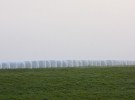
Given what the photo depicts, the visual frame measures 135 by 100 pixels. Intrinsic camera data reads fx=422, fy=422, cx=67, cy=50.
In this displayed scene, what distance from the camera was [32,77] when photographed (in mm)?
15500

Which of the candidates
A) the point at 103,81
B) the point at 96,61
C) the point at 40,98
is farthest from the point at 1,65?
the point at 40,98

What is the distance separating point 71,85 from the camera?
1424 centimetres

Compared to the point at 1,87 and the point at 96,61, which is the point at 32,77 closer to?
the point at 1,87

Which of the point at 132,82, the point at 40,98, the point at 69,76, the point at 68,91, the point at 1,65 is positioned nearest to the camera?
the point at 40,98

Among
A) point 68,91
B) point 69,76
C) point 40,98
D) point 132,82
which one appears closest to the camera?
point 40,98

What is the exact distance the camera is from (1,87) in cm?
1397

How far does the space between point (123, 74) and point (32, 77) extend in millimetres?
3501

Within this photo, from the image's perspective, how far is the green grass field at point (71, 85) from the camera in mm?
12703

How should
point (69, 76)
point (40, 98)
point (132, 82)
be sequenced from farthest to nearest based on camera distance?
point (69, 76), point (132, 82), point (40, 98)

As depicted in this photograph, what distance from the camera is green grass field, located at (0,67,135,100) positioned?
41.7ft

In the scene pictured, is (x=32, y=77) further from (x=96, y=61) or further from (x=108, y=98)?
(x=96, y=61)

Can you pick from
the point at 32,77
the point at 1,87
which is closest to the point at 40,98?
the point at 1,87

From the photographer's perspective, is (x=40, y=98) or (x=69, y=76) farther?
(x=69, y=76)

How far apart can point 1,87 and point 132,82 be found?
178 inches
